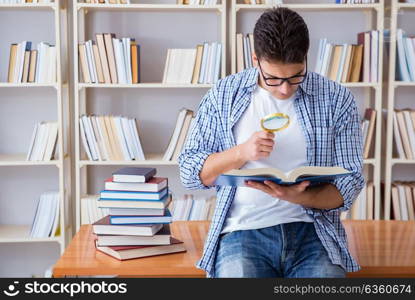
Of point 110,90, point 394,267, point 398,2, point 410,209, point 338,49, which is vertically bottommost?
point 410,209

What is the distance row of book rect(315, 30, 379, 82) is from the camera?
11.9ft

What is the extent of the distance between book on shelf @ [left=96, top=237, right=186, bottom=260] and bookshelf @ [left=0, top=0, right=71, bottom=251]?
4.74ft

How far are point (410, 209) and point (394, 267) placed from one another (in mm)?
1677

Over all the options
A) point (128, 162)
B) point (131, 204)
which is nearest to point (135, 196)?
point (131, 204)

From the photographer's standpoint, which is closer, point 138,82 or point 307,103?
point 307,103

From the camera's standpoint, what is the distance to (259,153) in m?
1.94

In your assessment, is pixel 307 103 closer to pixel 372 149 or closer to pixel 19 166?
pixel 372 149

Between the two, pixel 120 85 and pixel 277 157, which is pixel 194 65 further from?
pixel 277 157

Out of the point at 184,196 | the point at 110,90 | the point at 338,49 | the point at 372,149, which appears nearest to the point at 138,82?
the point at 110,90

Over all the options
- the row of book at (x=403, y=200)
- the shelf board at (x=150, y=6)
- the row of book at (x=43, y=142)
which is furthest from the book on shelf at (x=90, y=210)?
the row of book at (x=403, y=200)

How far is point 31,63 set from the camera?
11.8 ft

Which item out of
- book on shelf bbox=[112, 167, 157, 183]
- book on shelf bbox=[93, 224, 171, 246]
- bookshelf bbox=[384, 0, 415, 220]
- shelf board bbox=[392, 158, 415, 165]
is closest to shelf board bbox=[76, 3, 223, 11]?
bookshelf bbox=[384, 0, 415, 220]

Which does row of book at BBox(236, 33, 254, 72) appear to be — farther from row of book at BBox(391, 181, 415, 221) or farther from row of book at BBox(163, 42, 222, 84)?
row of book at BBox(391, 181, 415, 221)

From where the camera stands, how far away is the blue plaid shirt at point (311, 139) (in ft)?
6.81
